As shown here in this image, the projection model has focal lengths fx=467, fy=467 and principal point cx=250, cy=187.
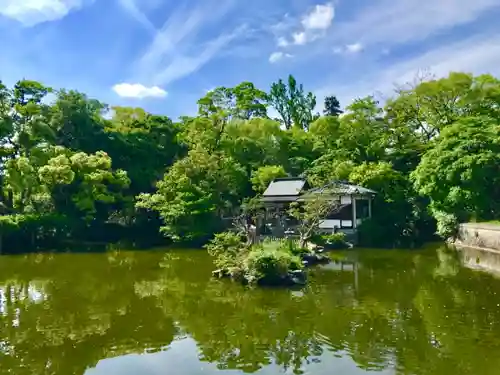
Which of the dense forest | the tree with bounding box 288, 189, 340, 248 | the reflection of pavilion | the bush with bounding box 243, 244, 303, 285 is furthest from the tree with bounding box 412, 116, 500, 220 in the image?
the bush with bounding box 243, 244, 303, 285

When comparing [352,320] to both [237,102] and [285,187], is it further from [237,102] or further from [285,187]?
[237,102]

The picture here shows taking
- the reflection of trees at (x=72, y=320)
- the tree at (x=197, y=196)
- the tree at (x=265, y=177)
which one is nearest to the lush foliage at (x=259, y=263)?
the reflection of trees at (x=72, y=320)

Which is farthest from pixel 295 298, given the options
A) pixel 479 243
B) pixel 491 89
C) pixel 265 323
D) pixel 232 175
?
pixel 491 89

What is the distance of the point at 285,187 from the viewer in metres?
23.9

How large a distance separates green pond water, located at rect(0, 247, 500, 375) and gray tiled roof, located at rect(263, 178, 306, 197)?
331 inches

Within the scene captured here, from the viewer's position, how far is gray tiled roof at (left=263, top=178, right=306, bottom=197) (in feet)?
76.1

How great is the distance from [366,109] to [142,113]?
1654cm

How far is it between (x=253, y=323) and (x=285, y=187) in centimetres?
1521

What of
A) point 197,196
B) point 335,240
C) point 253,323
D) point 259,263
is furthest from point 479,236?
point 253,323

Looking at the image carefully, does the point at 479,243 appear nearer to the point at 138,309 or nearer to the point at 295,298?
the point at 295,298

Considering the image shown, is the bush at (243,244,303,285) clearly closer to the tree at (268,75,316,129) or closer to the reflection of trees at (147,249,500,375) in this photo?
the reflection of trees at (147,249,500,375)

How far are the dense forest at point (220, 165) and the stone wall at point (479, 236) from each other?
0.91m

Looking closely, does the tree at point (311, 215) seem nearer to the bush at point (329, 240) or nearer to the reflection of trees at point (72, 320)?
the bush at point (329, 240)

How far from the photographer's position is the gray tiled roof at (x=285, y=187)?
76.1 feet
